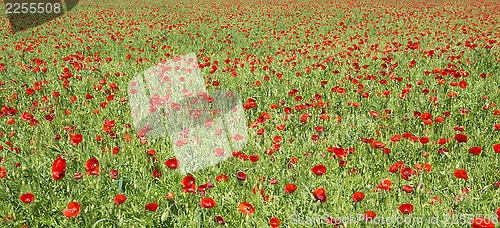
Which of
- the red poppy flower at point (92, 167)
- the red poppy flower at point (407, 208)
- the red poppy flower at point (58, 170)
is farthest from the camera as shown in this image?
the red poppy flower at point (92, 167)

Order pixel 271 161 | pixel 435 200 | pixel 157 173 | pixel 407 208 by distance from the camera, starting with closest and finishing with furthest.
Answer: pixel 407 208
pixel 435 200
pixel 157 173
pixel 271 161

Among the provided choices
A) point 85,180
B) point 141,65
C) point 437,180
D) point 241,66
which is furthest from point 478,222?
point 141,65

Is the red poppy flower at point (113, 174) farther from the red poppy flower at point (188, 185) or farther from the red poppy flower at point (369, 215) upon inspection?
the red poppy flower at point (369, 215)

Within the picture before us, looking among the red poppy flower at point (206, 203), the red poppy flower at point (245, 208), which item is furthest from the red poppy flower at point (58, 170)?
the red poppy flower at point (245, 208)

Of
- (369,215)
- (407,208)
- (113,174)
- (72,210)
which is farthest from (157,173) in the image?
(407,208)

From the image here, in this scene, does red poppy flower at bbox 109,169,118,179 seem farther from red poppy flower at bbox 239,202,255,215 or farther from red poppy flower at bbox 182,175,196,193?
red poppy flower at bbox 239,202,255,215

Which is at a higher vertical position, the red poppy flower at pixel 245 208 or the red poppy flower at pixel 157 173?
Answer: the red poppy flower at pixel 245 208

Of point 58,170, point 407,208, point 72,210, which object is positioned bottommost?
point 407,208

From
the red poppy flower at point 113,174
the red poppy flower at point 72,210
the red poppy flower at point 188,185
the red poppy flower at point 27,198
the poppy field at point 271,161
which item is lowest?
the poppy field at point 271,161

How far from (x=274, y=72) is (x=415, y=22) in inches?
312

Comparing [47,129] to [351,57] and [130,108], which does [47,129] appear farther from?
[351,57]

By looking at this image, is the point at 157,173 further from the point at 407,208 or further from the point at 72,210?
the point at 407,208

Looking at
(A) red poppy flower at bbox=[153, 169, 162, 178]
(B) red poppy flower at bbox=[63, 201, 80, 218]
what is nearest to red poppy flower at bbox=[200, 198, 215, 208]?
(A) red poppy flower at bbox=[153, 169, 162, 178]

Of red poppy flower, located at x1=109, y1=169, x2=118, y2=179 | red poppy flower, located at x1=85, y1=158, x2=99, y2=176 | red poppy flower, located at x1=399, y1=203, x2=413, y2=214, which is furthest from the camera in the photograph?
red poppy flower, located at x1=109, y1=169, x2=118, y2=179
